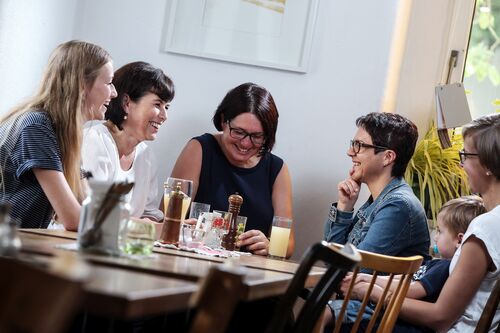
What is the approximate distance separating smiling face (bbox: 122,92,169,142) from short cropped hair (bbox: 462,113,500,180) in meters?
1.35

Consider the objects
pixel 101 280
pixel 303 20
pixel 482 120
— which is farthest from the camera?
pixel 303 20

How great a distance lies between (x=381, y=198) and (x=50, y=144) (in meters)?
1.31

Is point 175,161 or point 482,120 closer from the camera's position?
point 482,120

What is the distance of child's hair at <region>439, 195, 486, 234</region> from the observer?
315cm

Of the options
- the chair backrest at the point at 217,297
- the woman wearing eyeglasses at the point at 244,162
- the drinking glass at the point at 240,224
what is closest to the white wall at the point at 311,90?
the woman wearing eyeglasses at the point at 244,162

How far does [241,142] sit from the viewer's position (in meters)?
3.66

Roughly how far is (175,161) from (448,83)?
1391mm

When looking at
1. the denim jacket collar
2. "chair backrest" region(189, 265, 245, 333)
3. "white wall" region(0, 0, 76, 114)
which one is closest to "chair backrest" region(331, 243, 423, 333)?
the denim jacket collar

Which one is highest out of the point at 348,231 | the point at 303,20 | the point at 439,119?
the point at 303,20

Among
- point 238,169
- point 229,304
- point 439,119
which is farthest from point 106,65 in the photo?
point 229,304

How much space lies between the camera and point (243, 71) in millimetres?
3957

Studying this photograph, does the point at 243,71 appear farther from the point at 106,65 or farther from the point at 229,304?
the point at 229,304

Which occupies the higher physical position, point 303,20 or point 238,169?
point 303,20

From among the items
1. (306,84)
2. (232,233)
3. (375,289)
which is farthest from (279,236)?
(306,84)
